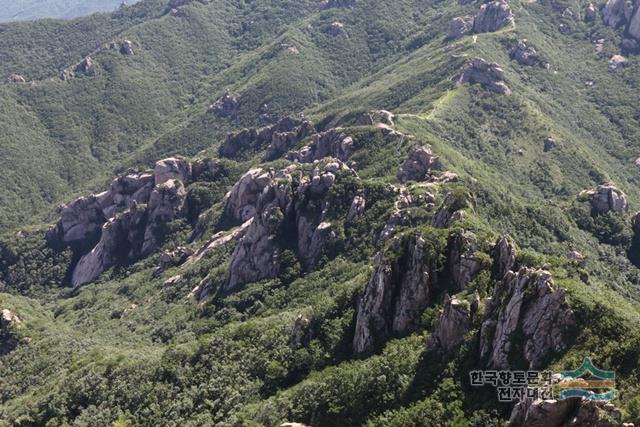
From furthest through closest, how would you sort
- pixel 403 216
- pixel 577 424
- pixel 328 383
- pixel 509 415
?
pixel 403 216
pixel 328 383
pixel 509 415
pixel 577 424

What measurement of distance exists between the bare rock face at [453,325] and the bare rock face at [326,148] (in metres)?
115

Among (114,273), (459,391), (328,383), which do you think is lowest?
(114,273)

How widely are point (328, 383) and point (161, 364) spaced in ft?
120

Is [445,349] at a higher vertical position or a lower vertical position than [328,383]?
higher

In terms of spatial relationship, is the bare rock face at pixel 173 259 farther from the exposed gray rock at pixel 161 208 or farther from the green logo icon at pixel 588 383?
the green logo icon at pixel 588 383

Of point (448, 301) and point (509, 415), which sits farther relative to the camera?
point (448, 301)

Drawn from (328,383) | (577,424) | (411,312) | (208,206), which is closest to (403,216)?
(411,312)

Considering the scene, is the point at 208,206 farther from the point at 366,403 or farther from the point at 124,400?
the point at 366,403

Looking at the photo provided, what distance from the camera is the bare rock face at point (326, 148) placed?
176 metres

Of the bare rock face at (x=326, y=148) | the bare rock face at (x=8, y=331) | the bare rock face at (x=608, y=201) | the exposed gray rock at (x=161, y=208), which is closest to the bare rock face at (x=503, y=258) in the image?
the bare rock face at (x=608, y=201)

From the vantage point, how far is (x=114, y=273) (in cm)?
18725

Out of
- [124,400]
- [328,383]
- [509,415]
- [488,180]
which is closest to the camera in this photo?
[509,415]

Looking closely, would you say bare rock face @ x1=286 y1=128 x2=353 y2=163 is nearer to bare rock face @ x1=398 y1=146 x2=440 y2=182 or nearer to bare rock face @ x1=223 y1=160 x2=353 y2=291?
bare rock face @ x1=398 y1=146 x2=440 y2=182

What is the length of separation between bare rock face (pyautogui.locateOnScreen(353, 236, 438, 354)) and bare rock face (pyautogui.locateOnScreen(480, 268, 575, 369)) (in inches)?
603
